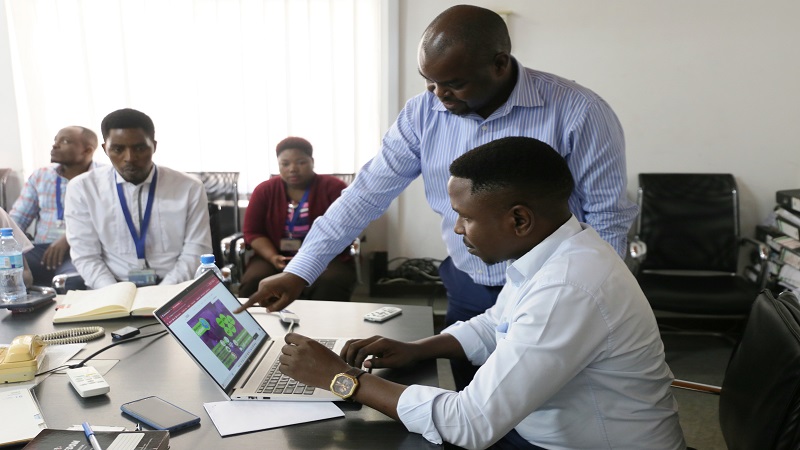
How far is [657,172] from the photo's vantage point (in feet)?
13.0

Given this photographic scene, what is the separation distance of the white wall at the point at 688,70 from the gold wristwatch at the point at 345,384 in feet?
9.93

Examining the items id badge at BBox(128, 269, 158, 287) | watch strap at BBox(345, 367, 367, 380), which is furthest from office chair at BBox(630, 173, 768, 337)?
watch strap at BBox(345, 367, 367, 380)

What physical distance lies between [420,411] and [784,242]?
10.4ft

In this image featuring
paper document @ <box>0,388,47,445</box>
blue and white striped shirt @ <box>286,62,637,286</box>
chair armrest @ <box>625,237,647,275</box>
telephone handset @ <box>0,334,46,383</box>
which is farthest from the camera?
chair armrest @ <box>625,237,647,275</box>

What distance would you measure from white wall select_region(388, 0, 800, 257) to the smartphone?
3175 millimetres

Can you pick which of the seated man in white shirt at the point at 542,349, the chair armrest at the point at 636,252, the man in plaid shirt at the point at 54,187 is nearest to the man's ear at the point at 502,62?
the seated man in white shirt at the point at 542,349

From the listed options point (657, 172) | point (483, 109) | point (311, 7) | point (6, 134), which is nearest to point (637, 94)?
point (657, 172)

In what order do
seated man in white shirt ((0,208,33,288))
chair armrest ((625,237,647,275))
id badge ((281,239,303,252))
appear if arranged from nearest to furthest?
seated man in white shirt ((0,208,33,288)), chair armrest ((625,237,647,275)), id badge ((281,239,303,252))

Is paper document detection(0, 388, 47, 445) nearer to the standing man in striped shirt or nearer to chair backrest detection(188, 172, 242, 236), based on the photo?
the standing man in striped shirt

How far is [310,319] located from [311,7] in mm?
2727

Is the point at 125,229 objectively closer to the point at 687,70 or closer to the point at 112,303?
the point at 112,303

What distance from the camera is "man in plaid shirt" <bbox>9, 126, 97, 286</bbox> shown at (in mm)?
3703

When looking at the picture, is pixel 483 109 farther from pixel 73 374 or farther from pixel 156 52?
pixel 156 52

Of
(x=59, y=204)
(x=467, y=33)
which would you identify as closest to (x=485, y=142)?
(x=467, y=33)
